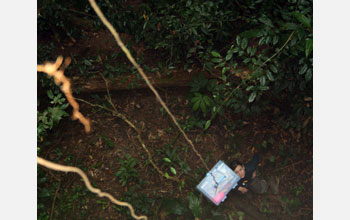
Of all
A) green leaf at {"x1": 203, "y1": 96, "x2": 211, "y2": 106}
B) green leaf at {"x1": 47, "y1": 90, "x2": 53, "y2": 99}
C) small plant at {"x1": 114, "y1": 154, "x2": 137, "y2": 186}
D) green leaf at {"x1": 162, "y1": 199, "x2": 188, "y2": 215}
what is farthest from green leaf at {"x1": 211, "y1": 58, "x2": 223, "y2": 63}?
green leaf at {"x1": 47, "y1": 90, "x2": 53, "y2": 99}

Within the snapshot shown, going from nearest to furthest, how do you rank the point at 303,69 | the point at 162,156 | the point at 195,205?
the point at 303,69
the point at 195,205
the point at 162,156

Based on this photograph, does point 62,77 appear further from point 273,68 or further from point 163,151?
point 273,68

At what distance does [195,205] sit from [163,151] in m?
0.65

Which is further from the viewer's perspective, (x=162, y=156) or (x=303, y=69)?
(x=162, y=156)

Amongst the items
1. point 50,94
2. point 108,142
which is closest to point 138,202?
point 108,142

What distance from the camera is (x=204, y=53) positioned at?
104 inches

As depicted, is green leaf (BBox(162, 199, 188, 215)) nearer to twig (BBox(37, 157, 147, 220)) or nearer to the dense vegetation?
the dense vegetation

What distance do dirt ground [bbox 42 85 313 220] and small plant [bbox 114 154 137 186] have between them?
0.05 m

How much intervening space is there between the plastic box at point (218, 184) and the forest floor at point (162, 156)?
0.23 meters

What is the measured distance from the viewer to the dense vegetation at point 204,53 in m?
2.29

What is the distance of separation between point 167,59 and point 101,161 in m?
1.34

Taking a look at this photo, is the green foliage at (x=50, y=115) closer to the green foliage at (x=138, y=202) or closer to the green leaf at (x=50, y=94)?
the green leaf at (x=50, y=94)

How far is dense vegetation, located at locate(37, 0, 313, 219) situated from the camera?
2.29 metres

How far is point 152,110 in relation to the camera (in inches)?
116
